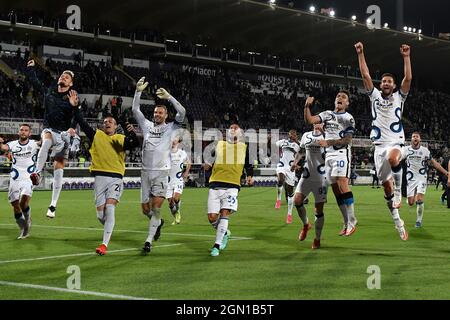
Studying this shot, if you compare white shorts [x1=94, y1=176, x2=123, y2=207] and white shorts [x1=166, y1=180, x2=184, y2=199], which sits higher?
white shorts [x1=94, y1=176, x2=123, y2=207]

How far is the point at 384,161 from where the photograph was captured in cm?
1277

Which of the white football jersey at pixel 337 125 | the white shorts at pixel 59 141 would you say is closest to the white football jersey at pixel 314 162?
the white football jersey at pixel 337 125

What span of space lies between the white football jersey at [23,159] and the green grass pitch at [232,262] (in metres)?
1.39

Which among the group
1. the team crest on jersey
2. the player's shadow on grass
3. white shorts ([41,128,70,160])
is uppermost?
the team crest on jersey

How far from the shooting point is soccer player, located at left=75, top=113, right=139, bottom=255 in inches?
461

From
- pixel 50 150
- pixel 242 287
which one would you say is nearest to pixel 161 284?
pixel 242 287

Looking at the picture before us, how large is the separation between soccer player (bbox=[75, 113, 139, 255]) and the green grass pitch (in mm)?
772

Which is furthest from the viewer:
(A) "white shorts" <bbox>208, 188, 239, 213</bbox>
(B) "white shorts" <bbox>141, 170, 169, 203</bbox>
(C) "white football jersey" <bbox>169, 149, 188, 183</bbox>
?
(C) "white football jersey" <bbox>169, 149, 188, 183</bbox>

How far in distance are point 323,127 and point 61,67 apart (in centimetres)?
3885

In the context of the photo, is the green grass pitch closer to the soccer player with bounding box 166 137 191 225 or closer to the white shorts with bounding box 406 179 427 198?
the soccer player with bounding box 166 137 191 225

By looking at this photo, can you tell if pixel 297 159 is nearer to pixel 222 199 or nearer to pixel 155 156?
pixel 222 199

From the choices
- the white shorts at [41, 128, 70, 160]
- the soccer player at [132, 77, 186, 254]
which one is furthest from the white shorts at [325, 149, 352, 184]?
the white shorts at [41, 128, 70, 160]

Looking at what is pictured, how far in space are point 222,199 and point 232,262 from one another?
1616 millimetres

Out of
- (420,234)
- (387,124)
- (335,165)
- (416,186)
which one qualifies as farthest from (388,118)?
(416,186)
